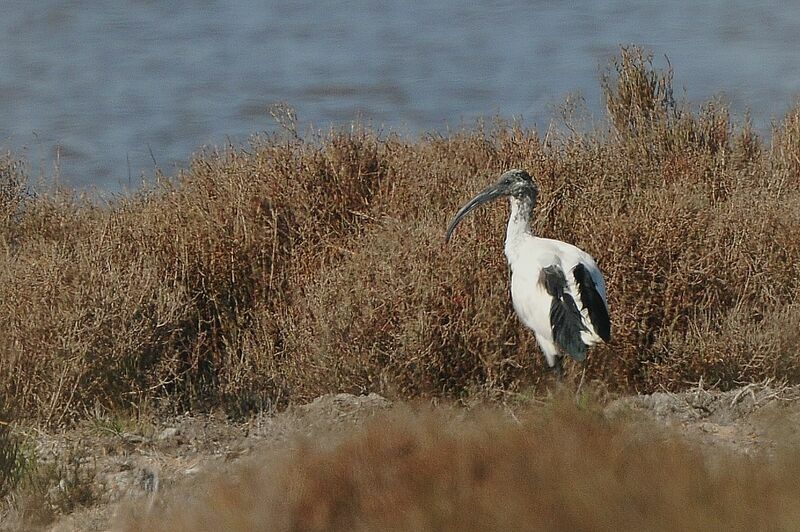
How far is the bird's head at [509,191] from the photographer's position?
7266 millimetres

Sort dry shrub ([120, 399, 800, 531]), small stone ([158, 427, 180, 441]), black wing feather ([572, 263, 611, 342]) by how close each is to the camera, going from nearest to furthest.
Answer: dry shrub ([120, 399, 800, 531]) < small stone ([158, 427, 180, 441]) < black wing feather ([572, 263, 611, 342])

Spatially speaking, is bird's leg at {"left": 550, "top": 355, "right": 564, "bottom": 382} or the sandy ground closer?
the sandy ground

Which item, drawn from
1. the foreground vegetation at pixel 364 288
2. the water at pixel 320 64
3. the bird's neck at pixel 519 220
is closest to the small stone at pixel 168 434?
the foreground vegetation at pixel 364 288

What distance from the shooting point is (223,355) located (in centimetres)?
805

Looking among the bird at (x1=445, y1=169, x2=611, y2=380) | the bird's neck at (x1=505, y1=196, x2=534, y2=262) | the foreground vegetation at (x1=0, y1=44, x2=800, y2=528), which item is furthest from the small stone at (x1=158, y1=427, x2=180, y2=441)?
the bird's neck at (x1=505, y1=196, x2=534, y2=262)

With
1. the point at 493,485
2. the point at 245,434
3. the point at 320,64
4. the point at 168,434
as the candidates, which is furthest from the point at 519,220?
the point at 320,64

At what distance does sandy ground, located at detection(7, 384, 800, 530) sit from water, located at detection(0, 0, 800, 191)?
911 cm

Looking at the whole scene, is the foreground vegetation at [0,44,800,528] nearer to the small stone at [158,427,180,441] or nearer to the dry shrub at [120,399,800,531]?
the small stone at [158,427,180,441]

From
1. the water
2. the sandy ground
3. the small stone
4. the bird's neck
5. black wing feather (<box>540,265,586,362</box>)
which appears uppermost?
the bird's neck

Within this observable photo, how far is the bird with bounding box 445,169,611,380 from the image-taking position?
6.56 m

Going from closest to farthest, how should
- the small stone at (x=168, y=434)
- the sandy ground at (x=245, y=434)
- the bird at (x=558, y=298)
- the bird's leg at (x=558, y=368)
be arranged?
Answer: the sandy ground at (x=245, y=434), the small stone at (x=168, y=434), the bird at (x=558, y=298), the bird's leg at (x=558, y=368)

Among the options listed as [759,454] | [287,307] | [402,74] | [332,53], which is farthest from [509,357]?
[332,53]

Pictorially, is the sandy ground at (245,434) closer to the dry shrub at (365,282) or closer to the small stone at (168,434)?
the small stone at (168,434)

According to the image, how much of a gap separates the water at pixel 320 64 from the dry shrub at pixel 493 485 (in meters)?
11.1
